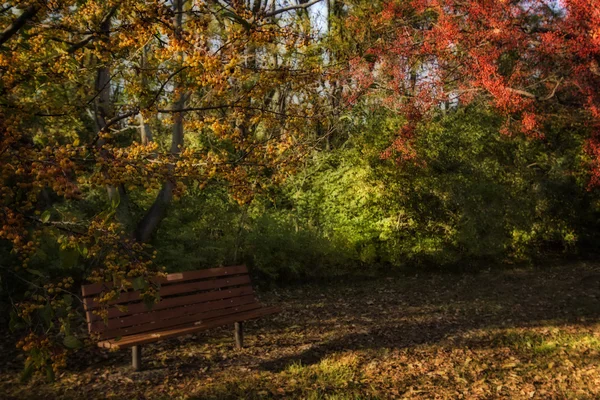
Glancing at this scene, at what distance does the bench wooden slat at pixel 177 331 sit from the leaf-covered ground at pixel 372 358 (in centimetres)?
36

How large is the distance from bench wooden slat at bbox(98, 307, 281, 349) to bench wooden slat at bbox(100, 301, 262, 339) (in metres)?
0.07

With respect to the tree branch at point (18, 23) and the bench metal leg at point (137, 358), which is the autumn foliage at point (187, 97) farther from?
the bench metal leg at point (137, 358)

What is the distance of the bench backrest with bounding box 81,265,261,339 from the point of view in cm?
430

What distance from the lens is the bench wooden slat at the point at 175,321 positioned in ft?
14.4

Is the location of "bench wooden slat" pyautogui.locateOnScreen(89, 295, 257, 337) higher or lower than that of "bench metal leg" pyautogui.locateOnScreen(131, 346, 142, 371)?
higher

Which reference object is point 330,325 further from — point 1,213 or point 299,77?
point 1,213

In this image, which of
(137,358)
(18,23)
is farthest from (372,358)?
(18,23)

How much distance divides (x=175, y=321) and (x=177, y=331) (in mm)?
314

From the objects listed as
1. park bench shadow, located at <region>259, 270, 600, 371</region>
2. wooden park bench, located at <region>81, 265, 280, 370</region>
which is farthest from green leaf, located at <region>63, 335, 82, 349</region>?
park bench shadow, located at <region>259, 270, 600, 371</region>

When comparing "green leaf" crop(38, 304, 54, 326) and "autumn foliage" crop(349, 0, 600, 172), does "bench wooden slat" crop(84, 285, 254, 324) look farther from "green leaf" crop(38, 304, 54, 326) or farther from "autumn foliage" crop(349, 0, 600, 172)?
"autumn foliage" crop(349, 0, 600, 172)

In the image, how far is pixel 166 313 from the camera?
4793 millimetres

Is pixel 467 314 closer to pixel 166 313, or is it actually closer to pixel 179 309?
pixel 179 309

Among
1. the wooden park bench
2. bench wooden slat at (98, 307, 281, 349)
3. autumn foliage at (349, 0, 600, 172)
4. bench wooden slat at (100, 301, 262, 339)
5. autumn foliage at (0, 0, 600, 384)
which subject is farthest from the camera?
autumn foliage at (349, 0, 600, 172)

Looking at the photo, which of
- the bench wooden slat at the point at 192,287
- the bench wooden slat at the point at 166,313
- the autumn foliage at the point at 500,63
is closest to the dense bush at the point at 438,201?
the autumn foliage at the point at 500,63
